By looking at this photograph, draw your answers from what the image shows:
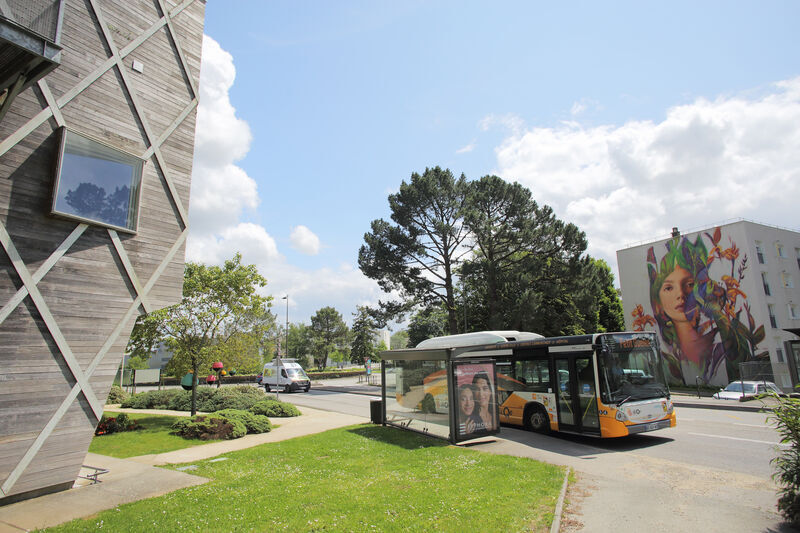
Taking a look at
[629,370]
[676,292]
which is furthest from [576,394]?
[676,292]

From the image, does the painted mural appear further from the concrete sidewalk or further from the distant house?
the concrete sidewalk

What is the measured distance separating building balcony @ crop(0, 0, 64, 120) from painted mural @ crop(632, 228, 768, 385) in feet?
127

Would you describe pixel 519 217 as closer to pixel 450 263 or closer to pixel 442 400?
pixel 450 263

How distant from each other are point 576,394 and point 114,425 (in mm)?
14708

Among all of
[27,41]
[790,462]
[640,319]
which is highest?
[27,41]

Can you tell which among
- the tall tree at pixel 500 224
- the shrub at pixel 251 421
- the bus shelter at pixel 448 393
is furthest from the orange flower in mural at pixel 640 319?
the shrub at pixel 251 421

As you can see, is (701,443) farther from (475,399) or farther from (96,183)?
(96,183)

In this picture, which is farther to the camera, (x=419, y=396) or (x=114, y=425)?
(x=114, y=425)

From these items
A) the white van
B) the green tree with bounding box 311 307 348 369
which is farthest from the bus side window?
the green tree with bounding box 311 307 348 369

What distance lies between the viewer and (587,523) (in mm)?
5918

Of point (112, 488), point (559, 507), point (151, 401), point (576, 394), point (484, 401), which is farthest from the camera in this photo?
point (151, 401)

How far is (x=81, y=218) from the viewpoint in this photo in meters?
7.98

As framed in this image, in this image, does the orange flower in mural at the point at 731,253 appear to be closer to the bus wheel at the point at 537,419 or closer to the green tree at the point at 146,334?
the bus wheel at the point at 537,419

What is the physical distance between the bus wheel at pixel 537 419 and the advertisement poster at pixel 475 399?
1762 mm
